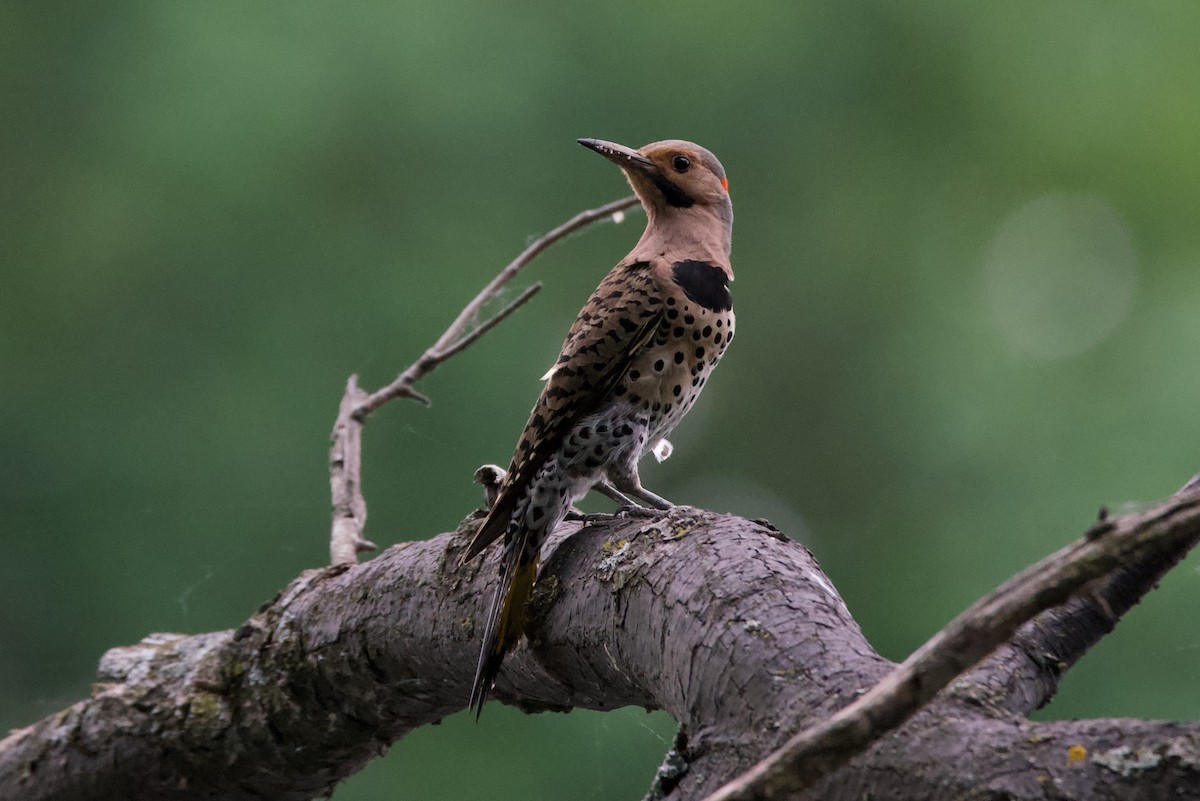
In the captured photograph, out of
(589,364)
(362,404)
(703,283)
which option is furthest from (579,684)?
(362,404)

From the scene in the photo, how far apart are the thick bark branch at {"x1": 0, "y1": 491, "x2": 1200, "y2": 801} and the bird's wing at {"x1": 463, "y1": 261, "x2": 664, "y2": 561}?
0.24 m

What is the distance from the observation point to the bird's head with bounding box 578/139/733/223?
298 centimetres

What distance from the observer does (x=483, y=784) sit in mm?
5578

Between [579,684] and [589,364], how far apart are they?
707 mm

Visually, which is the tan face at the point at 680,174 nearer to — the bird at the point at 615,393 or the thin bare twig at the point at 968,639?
the bird at the point at 615,393

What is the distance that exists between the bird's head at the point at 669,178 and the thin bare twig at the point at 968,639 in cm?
213

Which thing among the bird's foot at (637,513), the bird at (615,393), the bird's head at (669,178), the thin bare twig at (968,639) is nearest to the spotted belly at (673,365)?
the bird at (615,393)

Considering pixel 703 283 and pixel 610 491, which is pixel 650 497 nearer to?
pixel 610 491

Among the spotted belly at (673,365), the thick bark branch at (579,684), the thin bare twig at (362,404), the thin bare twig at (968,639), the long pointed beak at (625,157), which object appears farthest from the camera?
the long pointed beak at (625,157)

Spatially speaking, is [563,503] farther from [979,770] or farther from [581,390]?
[979,770]

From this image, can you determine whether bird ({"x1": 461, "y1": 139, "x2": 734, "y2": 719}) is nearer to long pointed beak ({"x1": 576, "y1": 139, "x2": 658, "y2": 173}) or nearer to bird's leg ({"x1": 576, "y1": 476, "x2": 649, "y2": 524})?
bird's leg ({"x1": 576, "y1": 476, "x2": 649, "y2": 524})

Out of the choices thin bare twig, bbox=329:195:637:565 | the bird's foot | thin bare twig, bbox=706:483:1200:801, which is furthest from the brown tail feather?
thin bare twig, bbox=706:483:1200:801

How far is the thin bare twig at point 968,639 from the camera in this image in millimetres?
891

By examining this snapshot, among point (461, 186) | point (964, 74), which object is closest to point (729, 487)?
point (461, 186)
